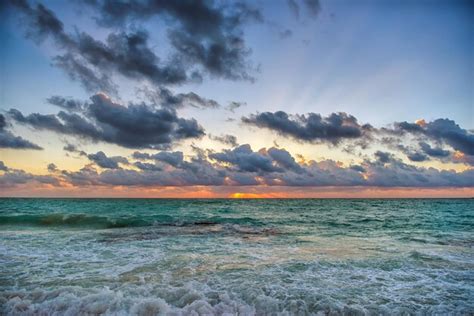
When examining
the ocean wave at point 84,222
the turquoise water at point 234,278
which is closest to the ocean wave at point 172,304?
the turquoise water at point 234,278

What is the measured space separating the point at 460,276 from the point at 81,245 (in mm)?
16417

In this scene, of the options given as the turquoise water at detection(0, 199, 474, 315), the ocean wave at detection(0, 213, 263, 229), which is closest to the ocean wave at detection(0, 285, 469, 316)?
the turquoise water at detection(0, 199, 474, 315)

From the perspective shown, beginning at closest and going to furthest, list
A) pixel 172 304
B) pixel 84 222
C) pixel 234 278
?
pixel 172 304 → pixel 234 278 → pixel 84 222

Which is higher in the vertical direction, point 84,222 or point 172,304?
point 172,304

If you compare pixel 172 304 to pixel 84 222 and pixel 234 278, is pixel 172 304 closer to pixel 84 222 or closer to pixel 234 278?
pixel 234 278

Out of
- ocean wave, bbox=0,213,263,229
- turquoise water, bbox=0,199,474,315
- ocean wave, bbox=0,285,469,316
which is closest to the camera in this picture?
ocean wave, bbox=0,285,469,316

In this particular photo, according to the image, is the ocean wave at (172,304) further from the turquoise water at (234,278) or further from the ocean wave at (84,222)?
the ocean wave at (84,222)

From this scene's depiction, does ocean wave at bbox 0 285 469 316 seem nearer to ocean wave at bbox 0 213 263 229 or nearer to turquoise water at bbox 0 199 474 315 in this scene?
turquoise water at bbox 0 199 474 315

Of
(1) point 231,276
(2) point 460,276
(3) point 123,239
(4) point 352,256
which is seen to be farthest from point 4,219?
(2) point 460,276

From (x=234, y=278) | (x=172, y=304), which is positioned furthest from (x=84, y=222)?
(x=172, y=304)

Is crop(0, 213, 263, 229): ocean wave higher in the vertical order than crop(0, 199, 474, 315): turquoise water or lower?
lower

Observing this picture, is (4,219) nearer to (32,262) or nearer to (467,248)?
(32,262)

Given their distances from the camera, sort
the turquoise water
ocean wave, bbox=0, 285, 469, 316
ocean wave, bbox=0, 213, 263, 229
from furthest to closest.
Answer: ocean wave, bbox=0, 213, 263, 229, the turquoise water, ocean wave, bbox=0, 285, 469, 316

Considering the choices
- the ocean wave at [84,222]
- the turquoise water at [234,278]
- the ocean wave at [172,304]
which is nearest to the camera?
the ocean wave at [172,304]
